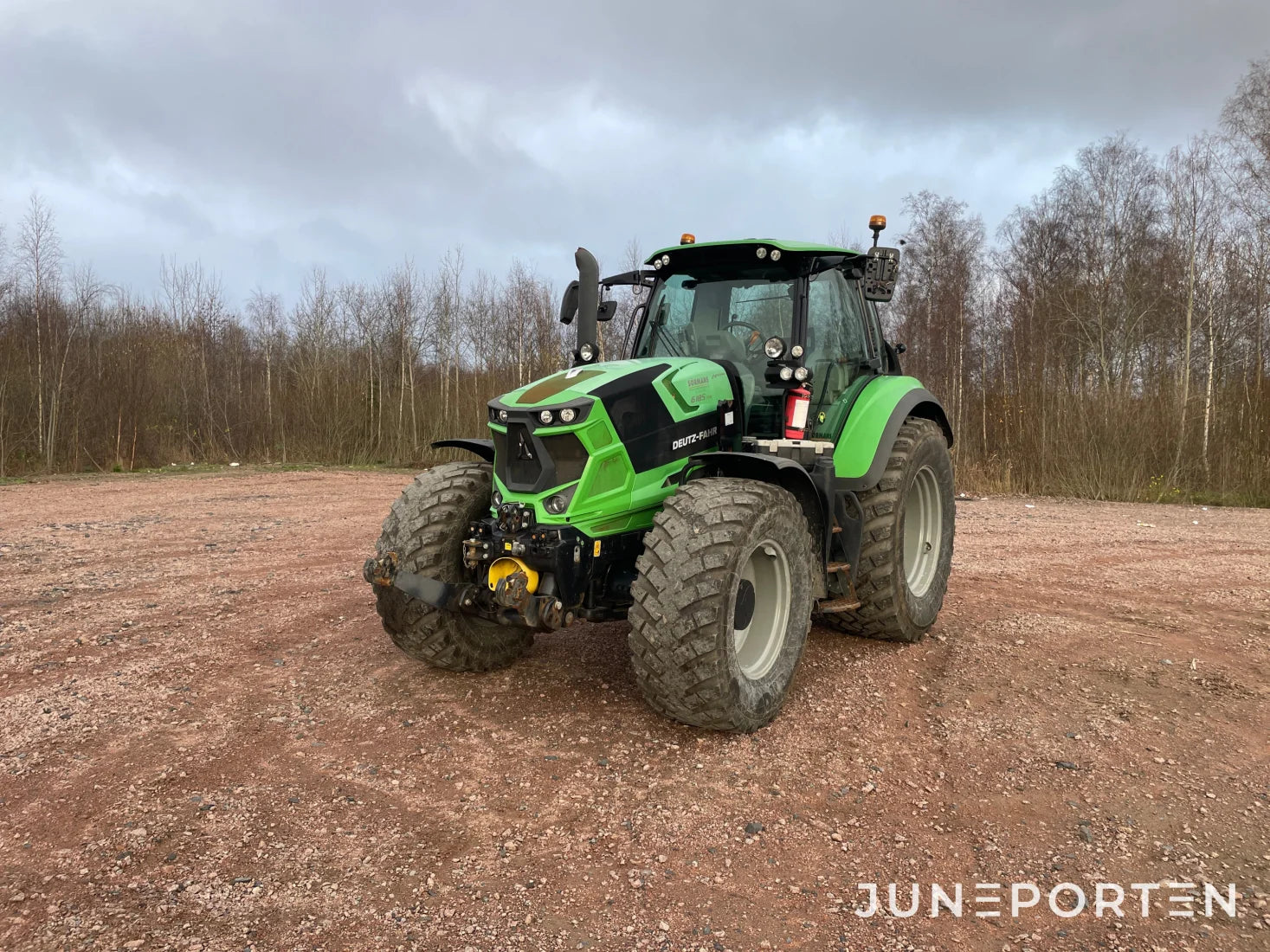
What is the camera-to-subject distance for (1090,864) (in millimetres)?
2672

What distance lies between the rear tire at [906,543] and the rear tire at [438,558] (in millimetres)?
2075

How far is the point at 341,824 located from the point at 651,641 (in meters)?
1.33

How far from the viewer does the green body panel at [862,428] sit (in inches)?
173

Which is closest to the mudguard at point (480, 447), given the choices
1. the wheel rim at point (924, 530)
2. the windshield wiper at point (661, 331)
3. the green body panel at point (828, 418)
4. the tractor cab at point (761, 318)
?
the tractor cab at point (761, 318)

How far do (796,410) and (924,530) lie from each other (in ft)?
6.18

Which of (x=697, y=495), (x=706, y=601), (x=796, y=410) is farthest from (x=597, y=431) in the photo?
(x=796, y=410)

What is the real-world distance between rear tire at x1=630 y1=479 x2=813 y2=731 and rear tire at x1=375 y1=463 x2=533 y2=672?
39.9 inches

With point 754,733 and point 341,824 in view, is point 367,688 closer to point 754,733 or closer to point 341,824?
point 341,824

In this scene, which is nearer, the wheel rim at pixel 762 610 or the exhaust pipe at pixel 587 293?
the wheel rim at pixel 762 610

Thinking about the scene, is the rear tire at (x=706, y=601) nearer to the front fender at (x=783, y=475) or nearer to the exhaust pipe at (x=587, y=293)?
the front fender at (x=783, y=475)

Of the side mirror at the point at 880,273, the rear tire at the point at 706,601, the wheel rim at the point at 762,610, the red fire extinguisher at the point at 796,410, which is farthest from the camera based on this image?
the side mirror at the point at 880,273

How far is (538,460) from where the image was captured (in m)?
3.58

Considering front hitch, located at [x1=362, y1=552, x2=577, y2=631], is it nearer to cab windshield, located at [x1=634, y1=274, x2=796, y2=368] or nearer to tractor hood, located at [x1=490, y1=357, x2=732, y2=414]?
tractor hood, located at [x1=490, y1=357, x2=732, y2=414]

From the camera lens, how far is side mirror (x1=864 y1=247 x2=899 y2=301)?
4.59 metres
